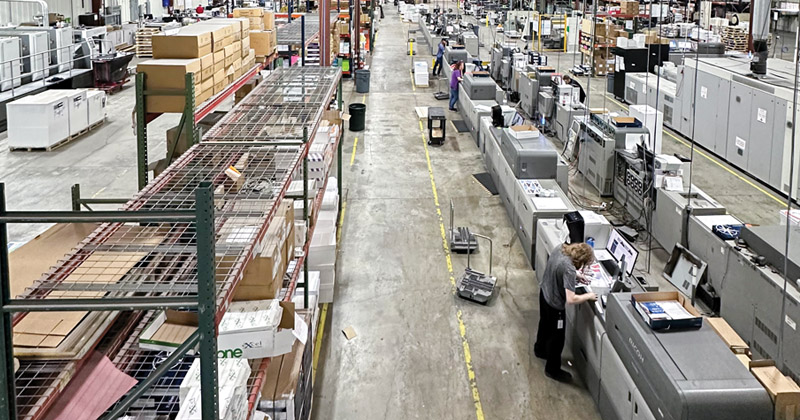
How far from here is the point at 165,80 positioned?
6.68m

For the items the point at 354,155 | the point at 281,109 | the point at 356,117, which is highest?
the point at 281,109

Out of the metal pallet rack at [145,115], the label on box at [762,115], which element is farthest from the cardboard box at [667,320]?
the label on box at [762,115]

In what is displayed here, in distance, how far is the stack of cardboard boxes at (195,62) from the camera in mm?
6668

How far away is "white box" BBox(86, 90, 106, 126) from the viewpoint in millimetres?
17594

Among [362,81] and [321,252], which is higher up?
[362,81]

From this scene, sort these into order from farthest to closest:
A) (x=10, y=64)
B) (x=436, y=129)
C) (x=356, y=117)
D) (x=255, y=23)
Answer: (x=356, y=117), (x=10, y=64), (x=436, y=129), (x=255, y=23)

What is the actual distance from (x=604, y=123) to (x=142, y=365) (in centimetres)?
1015

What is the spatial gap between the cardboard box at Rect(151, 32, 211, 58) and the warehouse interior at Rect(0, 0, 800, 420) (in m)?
0.03

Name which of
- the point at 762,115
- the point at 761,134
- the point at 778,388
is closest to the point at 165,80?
the point at 778,388

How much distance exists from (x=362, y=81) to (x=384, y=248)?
14.6 metres

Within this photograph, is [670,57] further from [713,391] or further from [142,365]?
[142,365]

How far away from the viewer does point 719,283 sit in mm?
8133

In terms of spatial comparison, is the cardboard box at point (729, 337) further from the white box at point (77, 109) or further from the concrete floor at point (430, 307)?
the white box at point (77, 109)

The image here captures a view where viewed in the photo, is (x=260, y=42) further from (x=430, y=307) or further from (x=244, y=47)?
(x=430, y=307)
